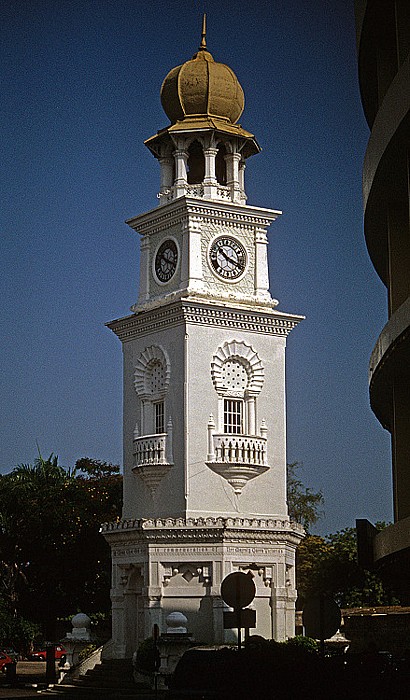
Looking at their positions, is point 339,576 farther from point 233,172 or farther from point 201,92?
point 201,92

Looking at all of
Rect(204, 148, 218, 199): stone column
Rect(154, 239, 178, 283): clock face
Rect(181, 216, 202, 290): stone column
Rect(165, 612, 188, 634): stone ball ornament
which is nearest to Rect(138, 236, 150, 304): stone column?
Rect(154, 239, 178, 283): clock face

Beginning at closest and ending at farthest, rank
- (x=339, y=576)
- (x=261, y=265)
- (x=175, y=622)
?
1. (x=175, y=622)
2. (x=261, y=265)
3. (x=339, y=576)

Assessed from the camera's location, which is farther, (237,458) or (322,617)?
(237,458)

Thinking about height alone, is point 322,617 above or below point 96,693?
above

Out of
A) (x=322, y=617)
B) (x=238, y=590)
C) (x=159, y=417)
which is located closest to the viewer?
(x=322, y=617)

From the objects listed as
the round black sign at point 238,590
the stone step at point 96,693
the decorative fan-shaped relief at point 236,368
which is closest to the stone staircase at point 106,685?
the stone step at point 96,693

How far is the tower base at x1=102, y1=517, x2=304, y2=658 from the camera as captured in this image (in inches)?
1919

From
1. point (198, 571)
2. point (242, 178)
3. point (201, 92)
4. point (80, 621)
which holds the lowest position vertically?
point (80, 621)

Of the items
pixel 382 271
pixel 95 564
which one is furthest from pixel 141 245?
pixel 382 271

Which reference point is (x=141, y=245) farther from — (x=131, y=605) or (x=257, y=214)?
(x=131, y=605)

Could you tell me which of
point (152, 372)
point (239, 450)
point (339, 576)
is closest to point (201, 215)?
point (152, 372)

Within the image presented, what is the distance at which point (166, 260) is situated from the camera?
54.8 meters

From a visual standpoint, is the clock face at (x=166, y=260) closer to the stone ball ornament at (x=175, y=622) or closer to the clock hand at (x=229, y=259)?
the clock hand at (x=229, y=259)

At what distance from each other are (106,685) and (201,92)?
2438cm
